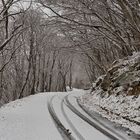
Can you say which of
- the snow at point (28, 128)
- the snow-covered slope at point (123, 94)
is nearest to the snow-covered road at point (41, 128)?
the snow at point (28, 128)

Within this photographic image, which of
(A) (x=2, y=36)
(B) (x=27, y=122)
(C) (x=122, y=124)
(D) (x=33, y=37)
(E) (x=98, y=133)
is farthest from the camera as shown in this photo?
(D) (x=33, y=37)

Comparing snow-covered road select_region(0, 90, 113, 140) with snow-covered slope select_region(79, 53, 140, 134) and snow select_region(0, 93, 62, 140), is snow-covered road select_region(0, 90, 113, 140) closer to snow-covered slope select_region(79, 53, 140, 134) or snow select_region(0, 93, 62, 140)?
snow select_region(0, 93, 62, 140)

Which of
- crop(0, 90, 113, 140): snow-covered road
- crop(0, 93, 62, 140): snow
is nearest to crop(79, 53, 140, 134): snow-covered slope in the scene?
crop(0, 90, 113, 140): snow-covered road

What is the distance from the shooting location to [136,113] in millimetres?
14422

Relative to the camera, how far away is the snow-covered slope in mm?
14664

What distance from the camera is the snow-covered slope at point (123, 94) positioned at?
14.7 meters

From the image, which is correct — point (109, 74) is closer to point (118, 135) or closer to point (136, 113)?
point (136, 113)

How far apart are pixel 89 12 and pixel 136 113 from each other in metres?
9.68

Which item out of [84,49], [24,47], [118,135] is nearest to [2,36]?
[24,47]

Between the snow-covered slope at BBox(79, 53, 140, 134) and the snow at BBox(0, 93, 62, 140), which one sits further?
the snow-covered slope at BBox(79, 53, 140, 134)

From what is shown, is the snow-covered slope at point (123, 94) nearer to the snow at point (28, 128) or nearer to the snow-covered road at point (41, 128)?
the snow-covered road at point (41, 128)

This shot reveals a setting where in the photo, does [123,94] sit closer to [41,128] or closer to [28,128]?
[41,128]

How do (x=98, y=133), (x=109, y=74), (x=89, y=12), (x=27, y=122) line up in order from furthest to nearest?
(x=109, y=74), (x=89, y=12), (x=27, y=122), (x=98, y=133)

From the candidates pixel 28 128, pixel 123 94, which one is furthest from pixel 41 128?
pixel 123 94
